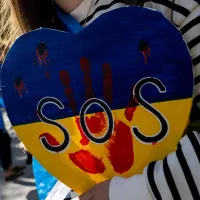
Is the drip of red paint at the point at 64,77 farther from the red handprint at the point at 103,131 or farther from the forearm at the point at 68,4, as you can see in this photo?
the forearm at the point at 68,4

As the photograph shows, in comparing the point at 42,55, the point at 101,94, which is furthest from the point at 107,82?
the point at 42,55

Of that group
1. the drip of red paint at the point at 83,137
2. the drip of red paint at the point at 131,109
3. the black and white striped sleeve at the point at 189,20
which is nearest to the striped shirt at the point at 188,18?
the black and white striped sleeve at the point at 189,20

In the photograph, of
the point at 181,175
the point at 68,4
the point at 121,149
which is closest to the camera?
the point at 181,175

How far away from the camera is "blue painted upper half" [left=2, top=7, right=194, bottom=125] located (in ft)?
2.30

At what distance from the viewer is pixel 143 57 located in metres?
0.72

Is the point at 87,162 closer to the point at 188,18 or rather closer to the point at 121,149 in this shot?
the point at 121,149

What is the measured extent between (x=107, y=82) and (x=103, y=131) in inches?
3.6

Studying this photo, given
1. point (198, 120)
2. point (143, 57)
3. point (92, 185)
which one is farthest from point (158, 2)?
point (92, 185)

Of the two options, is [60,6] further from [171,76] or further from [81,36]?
[171,76]

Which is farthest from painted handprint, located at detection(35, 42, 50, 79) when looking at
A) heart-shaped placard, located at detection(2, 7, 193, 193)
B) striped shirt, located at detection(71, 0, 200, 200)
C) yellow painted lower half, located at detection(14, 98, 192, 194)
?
striped shirt, located at detection(71, 0, 200, 200)

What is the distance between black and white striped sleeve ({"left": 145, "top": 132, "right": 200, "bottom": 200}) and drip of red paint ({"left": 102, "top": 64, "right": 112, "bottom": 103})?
0.15 metres

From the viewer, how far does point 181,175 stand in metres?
0.67

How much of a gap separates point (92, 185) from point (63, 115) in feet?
0.47

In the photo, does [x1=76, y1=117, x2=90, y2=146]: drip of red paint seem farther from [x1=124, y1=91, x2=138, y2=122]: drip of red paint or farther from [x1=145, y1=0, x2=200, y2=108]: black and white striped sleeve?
[x1=145, y1=0, x2=200, y2=108]: black and white striped sleeve
